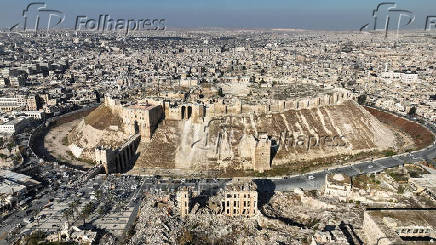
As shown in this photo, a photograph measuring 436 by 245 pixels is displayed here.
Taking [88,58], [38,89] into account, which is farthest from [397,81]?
[88,58]

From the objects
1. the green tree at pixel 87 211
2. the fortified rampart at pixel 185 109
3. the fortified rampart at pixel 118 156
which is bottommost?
the green tree at pixel 87 211

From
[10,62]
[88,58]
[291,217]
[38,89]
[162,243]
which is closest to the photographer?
[162,243]

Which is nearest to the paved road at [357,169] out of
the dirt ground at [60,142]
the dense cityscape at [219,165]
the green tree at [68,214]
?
the dense cityscape at [219,165]

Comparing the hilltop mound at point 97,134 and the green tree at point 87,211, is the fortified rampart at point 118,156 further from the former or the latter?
the green tree at point 87,211

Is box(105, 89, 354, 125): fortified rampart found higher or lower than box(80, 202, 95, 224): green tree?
higher

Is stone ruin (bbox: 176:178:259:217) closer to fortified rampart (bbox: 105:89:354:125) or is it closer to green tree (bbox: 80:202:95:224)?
green tree (bbox: 80:202:95:224)

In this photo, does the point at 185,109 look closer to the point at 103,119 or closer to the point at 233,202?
the point at 103,119

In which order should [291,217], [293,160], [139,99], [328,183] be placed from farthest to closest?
[139,99] < [293,160] < [328,183] < [291,217]

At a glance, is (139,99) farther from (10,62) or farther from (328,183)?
(10,62)

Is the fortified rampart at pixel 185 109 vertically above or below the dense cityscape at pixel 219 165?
above

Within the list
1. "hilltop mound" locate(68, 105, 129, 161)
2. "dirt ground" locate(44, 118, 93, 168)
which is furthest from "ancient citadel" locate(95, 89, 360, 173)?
"dirt ground" locate(44, 118, 93, 168)

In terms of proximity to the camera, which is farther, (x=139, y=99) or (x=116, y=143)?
(x=139, y=99)
